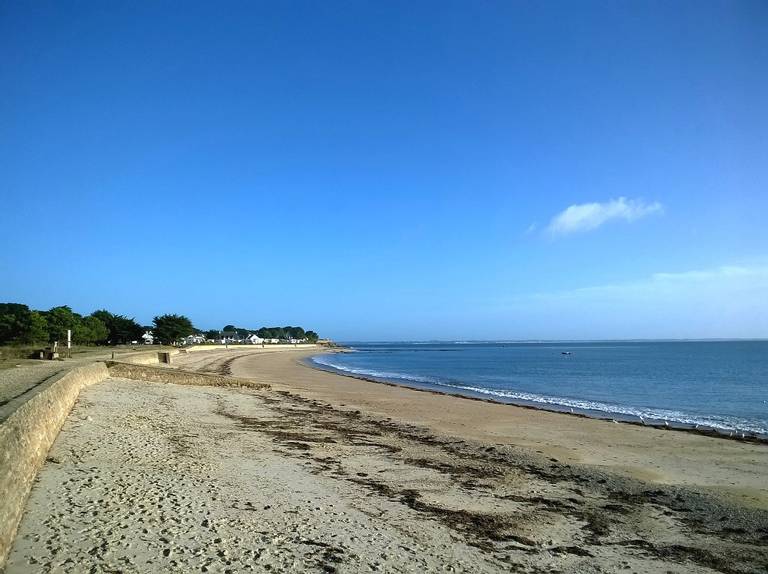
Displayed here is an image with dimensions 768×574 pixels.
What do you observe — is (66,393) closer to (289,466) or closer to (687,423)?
(289,466)

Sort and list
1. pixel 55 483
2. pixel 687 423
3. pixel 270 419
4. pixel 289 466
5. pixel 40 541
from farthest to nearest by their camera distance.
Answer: pixel 687 423 < pixel 270 419 < pixel 289 466 < pixel 55 483 < pixel 40 541

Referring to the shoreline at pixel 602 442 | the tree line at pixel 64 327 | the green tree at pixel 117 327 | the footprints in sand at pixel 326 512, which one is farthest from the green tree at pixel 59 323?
the footprints in sand at pixel 326 512

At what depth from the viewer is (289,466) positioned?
1120 centimetres

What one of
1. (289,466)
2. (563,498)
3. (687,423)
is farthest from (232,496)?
(687,423)

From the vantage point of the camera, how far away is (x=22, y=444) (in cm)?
775

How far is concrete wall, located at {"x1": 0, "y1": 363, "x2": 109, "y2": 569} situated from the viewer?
6210 mm

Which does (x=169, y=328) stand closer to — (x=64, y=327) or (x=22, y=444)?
(x=64, y=327)

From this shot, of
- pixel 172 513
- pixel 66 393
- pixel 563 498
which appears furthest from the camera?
pixel 66 393

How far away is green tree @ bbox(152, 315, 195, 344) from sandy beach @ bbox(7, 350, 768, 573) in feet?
250

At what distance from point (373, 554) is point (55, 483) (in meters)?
5.15

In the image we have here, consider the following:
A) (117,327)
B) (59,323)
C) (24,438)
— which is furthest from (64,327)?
(24,438)

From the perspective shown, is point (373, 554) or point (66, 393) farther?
point (66, 393)

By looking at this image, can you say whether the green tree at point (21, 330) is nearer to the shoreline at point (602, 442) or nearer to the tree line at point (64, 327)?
the tree line at point (64, 327)

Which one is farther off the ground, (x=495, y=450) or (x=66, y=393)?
(x=66, y=393)
